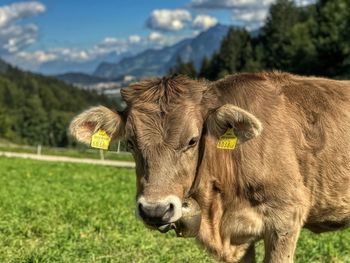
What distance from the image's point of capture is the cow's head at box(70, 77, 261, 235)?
5.42 metres

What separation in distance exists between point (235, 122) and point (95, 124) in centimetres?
161

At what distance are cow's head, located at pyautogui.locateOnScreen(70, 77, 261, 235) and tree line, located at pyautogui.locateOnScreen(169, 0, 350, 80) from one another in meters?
21.2

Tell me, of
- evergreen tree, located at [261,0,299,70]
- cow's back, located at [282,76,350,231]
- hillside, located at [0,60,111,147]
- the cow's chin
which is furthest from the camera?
hillside, located at [0,60,111,147]

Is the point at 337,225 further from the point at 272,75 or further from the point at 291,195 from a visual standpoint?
the point at 272,75

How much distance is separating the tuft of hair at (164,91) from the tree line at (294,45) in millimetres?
21108

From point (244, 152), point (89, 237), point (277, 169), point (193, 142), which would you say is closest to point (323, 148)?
point (277, 169)

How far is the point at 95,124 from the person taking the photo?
6.39 meters

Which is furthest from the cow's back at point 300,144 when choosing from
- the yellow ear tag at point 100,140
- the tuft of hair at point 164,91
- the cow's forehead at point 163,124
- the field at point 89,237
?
the field at point 89,237

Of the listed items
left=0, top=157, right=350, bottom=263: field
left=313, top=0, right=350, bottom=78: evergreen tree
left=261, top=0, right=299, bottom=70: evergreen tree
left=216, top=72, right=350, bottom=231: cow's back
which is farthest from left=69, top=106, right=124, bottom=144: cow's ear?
left=261, top=0, right=299, bottom=70: evergreen tree

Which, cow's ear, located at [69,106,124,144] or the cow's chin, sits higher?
cow's ear, located at [69,106,124,144]

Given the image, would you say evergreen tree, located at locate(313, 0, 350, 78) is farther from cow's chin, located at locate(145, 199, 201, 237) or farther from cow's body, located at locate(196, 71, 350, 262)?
cow's chin, located at locate(145, 199, 201, 237)

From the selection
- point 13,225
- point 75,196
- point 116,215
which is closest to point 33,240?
point 13,225

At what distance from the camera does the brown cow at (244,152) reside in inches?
226

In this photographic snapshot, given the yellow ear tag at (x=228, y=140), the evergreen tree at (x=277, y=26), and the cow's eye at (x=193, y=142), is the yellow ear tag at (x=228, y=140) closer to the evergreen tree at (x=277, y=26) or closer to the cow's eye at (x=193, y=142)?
the cow's eye at (x=193, y=142)
